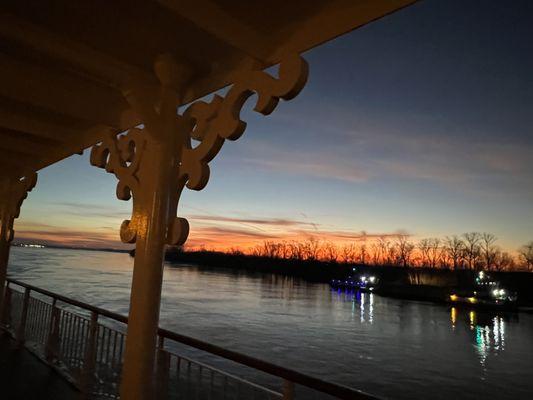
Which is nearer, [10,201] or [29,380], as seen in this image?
[29,380]

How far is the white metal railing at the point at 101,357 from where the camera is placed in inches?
85.4

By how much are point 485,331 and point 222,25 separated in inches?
1624

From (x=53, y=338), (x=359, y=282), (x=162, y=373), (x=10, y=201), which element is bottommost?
(x=359, y=282)

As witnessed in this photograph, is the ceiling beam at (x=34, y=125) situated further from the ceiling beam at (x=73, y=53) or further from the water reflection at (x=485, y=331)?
the water reflection at (x=485, y=331)

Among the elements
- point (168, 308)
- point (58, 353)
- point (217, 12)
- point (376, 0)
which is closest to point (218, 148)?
point (217, 12)

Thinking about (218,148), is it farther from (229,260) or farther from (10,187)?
(229,260)

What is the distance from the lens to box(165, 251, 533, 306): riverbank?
63.2 meters

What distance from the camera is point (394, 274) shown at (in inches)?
3398

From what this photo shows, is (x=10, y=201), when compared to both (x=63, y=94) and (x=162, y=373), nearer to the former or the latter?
(x=63, y=94)

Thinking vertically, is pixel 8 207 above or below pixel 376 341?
above

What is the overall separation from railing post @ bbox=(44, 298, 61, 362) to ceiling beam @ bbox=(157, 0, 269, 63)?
4.46 metres

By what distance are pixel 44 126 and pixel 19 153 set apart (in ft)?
5.15

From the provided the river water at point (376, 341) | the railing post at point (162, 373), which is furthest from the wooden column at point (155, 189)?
the river water at point (376, 341)

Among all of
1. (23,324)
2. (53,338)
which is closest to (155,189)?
(53,338)
